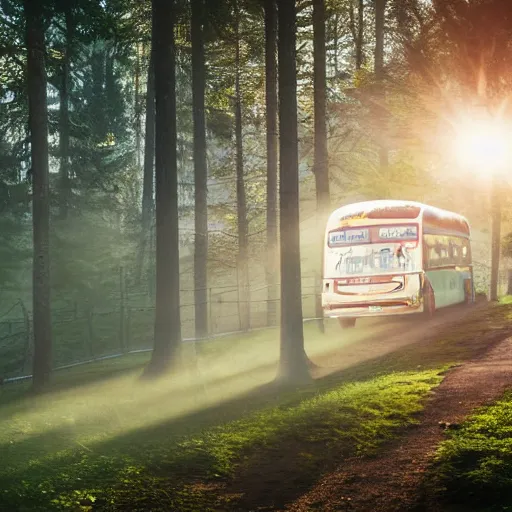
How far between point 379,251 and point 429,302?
2.77 metres

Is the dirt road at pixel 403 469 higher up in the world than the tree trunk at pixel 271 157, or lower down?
lower down

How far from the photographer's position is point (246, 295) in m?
30.1

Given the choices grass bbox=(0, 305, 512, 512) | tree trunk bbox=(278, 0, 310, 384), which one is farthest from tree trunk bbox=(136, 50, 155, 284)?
tree trunk bbox=(278, 0, 310, 384)

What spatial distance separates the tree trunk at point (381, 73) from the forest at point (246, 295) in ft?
0.44

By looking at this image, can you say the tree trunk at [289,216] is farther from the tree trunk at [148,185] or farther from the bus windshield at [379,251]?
the tree trunk at [148,185]

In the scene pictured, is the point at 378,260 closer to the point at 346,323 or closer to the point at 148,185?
the point at 346,323

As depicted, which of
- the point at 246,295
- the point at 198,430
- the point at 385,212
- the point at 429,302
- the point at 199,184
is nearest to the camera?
the point at 198,430

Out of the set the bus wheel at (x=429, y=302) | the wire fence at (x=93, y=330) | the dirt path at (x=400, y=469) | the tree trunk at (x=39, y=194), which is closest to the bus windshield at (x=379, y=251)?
the bus wheel at (x=429, y=302)

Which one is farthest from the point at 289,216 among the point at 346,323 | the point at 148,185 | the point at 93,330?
the point at 148,185

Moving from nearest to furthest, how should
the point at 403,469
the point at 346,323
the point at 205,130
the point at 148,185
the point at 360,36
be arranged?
the point at 403,469
the point at 346,323
the point at 205,130
the point at 148,185
the point at 360,36

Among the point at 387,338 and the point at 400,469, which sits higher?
the point at 387,338

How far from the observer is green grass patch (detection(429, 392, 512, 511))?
8.45 meters

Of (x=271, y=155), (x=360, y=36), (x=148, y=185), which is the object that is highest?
(x=360, y=36)

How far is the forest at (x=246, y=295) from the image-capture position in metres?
10.2
